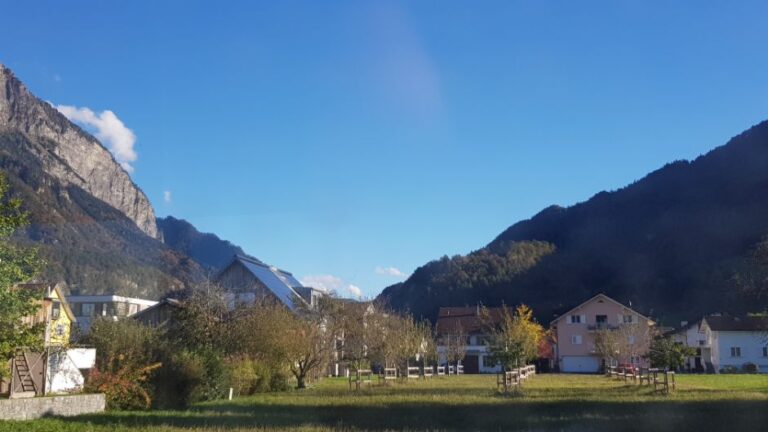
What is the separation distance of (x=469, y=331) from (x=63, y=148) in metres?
132

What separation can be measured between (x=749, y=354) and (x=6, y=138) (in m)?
136

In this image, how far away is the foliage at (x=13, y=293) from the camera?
21391mm

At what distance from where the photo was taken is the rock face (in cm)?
16066

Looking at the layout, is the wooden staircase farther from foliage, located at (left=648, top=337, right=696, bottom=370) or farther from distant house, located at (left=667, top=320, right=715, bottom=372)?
distant house, located at (left=667, top=320, right=715, bottom=372)

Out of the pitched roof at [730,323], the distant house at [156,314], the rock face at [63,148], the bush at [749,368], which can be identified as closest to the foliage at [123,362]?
the distant house at [156,314]

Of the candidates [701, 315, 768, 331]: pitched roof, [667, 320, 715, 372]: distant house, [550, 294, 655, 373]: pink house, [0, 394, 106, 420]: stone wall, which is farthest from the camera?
[667, 320, 715, 372]: distant house

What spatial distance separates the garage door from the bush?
15.6 meters

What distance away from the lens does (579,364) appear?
279 ft

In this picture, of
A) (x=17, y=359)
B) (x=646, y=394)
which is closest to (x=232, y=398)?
(x=17, y=359)

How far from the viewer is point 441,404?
2623 cm

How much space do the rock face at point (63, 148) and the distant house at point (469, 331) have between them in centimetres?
7486

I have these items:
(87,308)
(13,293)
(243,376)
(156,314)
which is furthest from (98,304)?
(13,293)

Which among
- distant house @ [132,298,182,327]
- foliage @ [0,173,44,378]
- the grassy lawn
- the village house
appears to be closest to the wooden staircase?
the village house

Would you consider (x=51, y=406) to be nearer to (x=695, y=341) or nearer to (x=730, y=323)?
(x=730, y=323)
